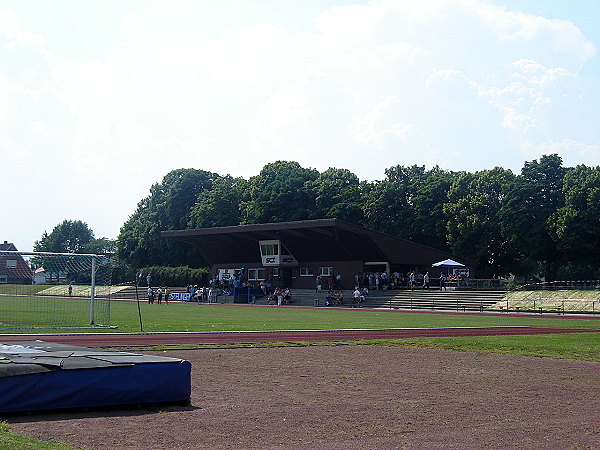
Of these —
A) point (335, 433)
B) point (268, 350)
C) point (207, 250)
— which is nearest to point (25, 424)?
point (335, 433)

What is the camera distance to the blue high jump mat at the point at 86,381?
32.1 ft

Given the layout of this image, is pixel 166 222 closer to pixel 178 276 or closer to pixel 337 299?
pixel 178 276

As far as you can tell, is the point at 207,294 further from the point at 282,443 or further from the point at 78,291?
the point at 282,443

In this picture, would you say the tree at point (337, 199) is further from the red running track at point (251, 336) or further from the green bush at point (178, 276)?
the red running track at point (251, 336)

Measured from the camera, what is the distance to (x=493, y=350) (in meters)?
21.1

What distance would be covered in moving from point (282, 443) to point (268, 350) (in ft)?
38.1

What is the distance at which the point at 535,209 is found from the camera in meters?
72.6

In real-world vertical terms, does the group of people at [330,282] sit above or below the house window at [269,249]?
below

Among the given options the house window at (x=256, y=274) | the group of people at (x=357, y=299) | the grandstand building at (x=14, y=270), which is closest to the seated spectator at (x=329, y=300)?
the group of people at (x=357, y=299)

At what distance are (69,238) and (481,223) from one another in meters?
135

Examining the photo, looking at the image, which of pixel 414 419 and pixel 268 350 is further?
pixel 268 350

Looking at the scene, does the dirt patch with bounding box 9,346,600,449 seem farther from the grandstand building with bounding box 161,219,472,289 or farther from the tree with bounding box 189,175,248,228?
the tree with bounding box 189,175,248,228

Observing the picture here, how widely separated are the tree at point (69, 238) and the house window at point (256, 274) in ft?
362

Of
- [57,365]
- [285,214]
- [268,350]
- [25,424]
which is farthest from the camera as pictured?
[285,214]
